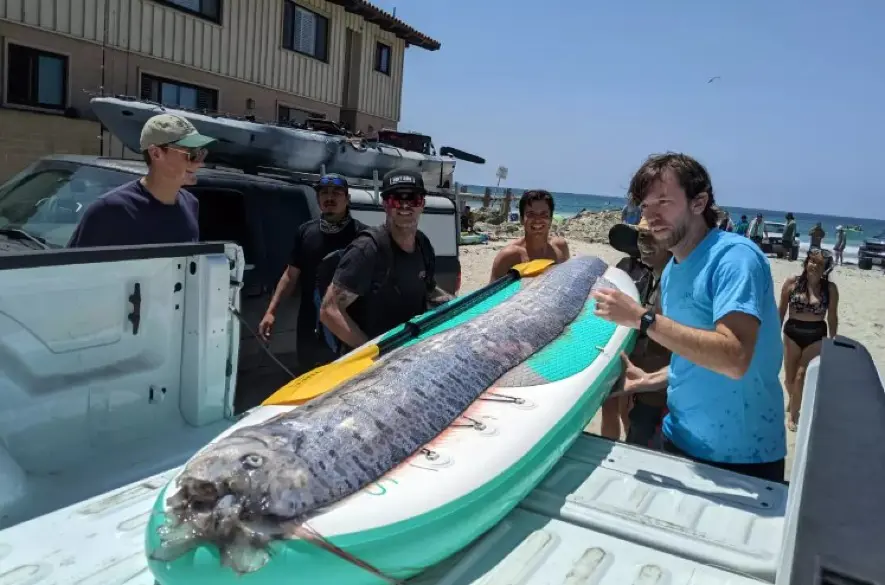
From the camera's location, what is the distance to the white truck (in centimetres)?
197

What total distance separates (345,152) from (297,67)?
7487 millimetres

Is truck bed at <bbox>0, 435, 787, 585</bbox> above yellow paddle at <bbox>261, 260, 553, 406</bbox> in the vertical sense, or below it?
below

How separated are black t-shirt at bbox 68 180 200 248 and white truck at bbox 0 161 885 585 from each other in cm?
67

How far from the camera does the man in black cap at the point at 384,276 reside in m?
3.68

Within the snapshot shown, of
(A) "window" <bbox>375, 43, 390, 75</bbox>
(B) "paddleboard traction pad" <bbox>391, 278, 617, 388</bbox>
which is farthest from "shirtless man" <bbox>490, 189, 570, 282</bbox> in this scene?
(A) "window" <bbox>375, 43, 390, 75</bbox>

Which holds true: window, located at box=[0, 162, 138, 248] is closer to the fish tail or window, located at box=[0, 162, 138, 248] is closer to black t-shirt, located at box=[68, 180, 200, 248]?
black t-shirt, located at box=[68, 180, 200, 248]

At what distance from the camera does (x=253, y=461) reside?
6.36 ft

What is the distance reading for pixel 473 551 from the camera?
2170mm

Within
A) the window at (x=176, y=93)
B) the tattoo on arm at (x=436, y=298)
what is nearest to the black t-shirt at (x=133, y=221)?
the tattoo on arm at (x=436, y=298)

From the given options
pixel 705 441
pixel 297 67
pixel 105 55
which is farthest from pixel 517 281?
pixel 297 67

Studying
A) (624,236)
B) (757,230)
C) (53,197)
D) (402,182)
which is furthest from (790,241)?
(53,197)

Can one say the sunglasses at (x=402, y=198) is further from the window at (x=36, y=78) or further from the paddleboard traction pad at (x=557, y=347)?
the window at (x=36, y=78)

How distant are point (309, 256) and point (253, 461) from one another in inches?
114

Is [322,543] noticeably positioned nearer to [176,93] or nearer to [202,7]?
[176,93]
